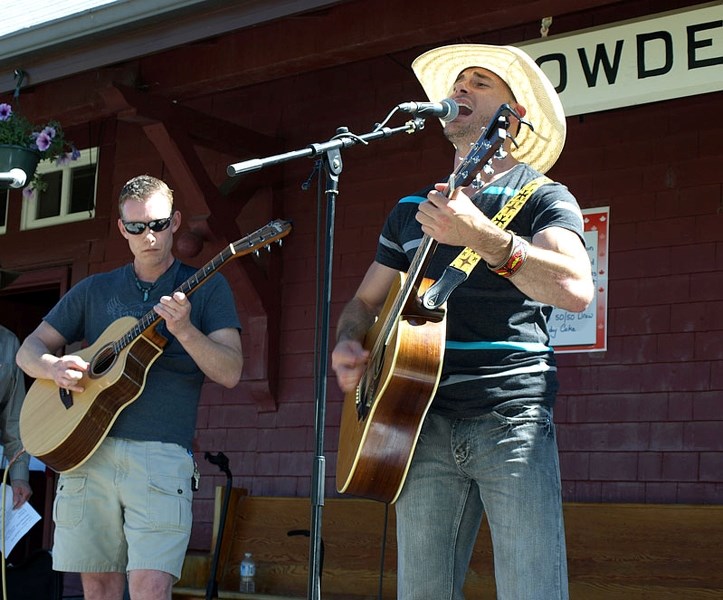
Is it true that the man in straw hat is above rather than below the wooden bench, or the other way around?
above

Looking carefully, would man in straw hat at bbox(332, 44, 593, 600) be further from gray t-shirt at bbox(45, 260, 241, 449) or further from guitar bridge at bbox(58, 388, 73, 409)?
guitar bridge at bbox(58, 388, 73, 409)

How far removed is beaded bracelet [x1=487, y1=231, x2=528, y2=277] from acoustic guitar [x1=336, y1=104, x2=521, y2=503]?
21 cm

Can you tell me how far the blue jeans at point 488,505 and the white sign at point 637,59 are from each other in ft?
7.49

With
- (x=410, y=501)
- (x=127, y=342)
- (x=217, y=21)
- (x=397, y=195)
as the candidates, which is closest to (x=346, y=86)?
(x=397, y=195)

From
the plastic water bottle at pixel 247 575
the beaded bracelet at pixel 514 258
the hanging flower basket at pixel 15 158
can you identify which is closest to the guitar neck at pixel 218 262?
the beaded bracelet at pixel 514 258

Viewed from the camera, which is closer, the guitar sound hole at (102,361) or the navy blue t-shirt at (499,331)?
the navy blue t-shirt at (499,331)

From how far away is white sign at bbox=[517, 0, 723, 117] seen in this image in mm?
4586

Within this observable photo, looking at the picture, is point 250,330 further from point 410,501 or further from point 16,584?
point 410,501

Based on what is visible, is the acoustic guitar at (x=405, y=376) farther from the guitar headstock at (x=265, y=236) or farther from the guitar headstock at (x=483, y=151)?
the guitar headstock at (x=265, y=236)

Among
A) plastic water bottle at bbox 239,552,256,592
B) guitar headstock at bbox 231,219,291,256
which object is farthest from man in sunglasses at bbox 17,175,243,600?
plastic water bottle at bbox 239,552,256,592

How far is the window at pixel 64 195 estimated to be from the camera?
25.2 feet

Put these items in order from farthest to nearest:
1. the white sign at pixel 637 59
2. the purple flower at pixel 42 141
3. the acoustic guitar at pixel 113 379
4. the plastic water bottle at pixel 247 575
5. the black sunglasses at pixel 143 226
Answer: the purple flower at pixel 42 141 < the plastic water bottle at pixel 247 575 < the white sign at pixel 637 59 < the black sunglasses at pixel 143 226 < the acoustic guitar at pixel 113 379

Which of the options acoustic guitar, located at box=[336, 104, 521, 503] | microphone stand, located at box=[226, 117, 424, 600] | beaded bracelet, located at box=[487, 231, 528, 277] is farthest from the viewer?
microphone stand, located at box=[226, 117, 424, 600]

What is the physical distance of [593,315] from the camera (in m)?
5.49
